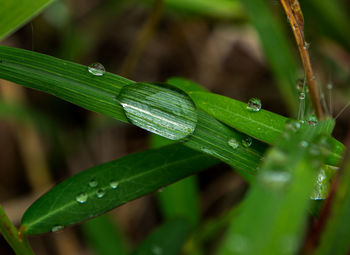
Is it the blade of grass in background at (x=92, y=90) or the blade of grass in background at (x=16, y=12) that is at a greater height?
the blade of grass in background at (x=16, y=12)

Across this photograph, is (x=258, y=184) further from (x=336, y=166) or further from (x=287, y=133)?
(x=336, y=166)

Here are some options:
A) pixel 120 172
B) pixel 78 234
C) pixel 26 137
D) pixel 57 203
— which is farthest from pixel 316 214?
pixel 26 137

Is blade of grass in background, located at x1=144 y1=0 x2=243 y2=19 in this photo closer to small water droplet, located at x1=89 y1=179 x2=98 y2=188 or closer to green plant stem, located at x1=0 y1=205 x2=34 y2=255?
small water droplet, located at x1=89 y1=179 x2=98 y2=188

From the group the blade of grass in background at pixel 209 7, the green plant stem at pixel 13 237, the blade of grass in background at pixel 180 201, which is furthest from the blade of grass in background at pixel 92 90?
the blade of grass in background at pixel 209 7

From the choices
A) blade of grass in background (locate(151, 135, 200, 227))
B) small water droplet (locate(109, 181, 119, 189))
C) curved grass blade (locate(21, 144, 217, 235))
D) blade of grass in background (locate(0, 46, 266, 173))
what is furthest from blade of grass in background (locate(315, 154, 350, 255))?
blade of grass in background (locate(151, 135, 200, 227))

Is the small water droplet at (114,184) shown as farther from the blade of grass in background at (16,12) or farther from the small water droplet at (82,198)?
the blade of grass in background at (16,12)

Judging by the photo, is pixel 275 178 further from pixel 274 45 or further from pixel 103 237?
pixel 274 45
